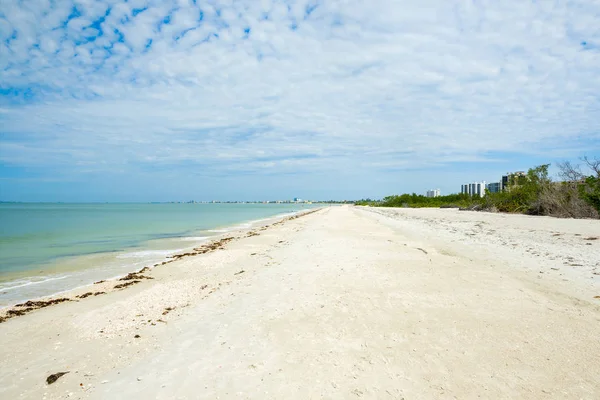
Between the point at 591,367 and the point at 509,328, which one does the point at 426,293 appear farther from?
the point at 591,367

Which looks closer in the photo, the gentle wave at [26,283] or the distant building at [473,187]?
the gentle wave at [26,283]

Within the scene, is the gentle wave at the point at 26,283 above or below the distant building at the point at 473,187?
below

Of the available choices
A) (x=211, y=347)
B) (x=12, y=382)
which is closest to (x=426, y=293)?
(x=211, y=347)

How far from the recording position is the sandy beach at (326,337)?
12.3 feet

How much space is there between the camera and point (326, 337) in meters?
4.89

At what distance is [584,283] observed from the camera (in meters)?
7.59

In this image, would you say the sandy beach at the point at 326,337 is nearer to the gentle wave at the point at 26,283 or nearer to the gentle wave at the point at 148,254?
the gentle wave at the point at 26,283

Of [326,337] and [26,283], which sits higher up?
[326,337]

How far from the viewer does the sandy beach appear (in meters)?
3.74

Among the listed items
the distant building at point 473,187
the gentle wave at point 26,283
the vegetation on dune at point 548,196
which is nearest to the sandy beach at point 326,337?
the gentle wave at point 26,283

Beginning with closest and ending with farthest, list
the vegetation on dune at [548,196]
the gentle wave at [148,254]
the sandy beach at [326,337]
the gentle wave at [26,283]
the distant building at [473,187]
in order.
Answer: the sandy beach at [326,337], the gentle wave at [26,283], the gentle wave at [148,254], the vegetation on dune at [548,196], the distant building at [473,187]

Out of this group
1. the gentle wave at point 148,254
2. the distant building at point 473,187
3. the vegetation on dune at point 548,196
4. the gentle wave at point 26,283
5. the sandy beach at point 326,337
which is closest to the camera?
the sandy beach at point 326,337

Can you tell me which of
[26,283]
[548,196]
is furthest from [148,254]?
[548,196]

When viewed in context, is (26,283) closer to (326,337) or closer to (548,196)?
(326,337)
